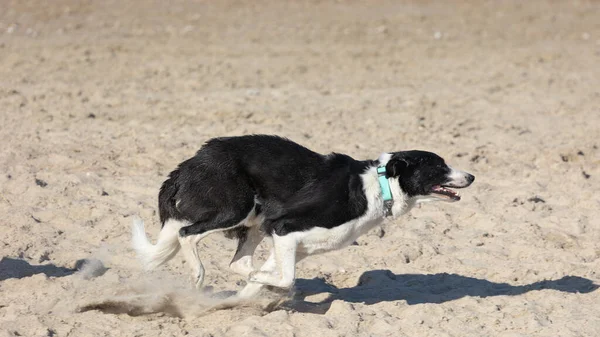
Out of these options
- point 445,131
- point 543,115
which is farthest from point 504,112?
point 445,131

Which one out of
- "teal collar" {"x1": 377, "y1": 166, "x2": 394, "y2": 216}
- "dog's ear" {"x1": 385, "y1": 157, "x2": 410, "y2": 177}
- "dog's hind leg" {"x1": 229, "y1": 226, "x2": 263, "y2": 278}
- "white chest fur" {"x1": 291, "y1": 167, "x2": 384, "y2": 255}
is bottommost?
"dog's hind leg" {"x1": 229, "y1": 226, "x2": 263, "y2": 278}

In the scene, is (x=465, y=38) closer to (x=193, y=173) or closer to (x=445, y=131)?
(x=445, y=131)

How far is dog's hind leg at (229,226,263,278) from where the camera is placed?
6801mm

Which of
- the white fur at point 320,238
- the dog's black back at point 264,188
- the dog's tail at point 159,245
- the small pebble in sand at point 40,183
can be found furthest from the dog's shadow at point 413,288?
the small pebble in sand at point 40,183

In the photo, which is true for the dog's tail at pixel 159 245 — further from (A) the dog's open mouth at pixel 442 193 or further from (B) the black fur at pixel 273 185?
(A) the dog's open mouth at pixel 442 193

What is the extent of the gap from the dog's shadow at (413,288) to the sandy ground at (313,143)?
0.08 feet

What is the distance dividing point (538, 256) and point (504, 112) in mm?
4515

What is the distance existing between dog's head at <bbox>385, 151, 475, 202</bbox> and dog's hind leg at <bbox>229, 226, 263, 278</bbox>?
3.72 ft

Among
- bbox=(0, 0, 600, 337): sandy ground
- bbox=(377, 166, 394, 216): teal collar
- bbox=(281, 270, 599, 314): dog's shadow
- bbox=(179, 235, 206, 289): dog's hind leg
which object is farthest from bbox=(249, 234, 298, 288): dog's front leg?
bbox=(377, 166, 394, 216): teal collar

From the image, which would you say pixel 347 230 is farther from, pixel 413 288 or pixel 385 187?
pixel 413 288

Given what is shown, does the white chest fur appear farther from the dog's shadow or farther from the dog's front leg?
the dog's shadow

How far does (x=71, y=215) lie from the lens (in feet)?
26.4

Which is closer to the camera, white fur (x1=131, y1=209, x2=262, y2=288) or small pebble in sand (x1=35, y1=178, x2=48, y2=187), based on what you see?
white fur (x1=131, y1=209, x2=262, y2=288)

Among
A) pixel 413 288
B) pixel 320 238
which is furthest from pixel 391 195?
pixel 413 288
